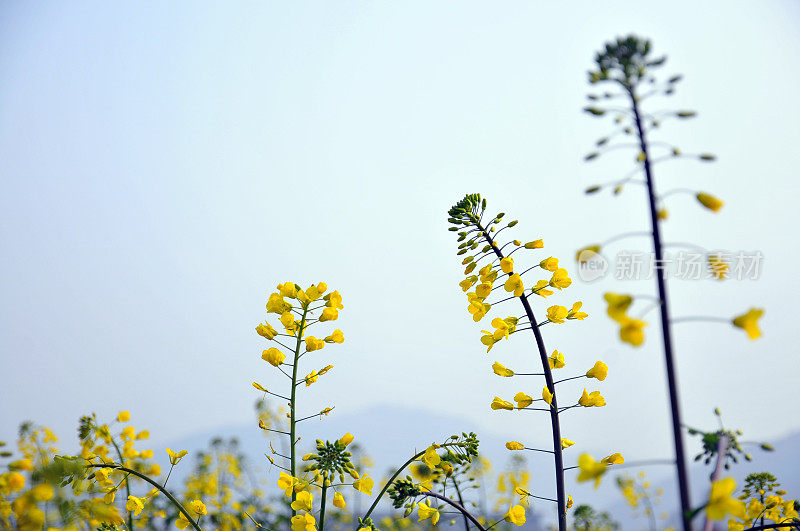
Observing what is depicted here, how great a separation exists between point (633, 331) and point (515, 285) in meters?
1.32

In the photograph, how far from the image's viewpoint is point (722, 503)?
158 centimetres

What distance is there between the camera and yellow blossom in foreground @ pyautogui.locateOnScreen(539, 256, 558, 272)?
313 centimetres

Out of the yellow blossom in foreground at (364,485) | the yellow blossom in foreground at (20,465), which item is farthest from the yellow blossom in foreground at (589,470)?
the yellow blossom in foreground at (20,465)

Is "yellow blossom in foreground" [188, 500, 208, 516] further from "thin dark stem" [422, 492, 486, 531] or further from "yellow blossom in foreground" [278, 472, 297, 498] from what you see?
"thin dark stem" [422, 492, 486, 531]

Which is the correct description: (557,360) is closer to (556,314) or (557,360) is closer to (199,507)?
(556,314)

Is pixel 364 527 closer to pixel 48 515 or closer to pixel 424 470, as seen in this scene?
pixel 424 470

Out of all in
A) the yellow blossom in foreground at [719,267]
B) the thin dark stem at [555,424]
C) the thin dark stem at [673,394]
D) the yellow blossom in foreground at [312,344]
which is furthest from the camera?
the yellow blossom in foreground at [312,344]

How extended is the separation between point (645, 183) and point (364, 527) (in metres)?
2.10

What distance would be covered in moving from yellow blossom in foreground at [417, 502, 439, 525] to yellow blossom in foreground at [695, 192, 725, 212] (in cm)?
205

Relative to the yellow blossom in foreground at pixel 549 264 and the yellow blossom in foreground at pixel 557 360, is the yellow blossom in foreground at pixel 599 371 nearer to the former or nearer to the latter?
the yellow blossom in foreground at pixel 557 360

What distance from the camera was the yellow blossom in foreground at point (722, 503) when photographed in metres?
1.54

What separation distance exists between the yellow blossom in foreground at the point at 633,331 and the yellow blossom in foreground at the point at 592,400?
1.21 meters

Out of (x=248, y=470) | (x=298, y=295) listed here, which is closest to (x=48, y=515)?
(x=298, y=295)

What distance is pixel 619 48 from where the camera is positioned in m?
2.09
